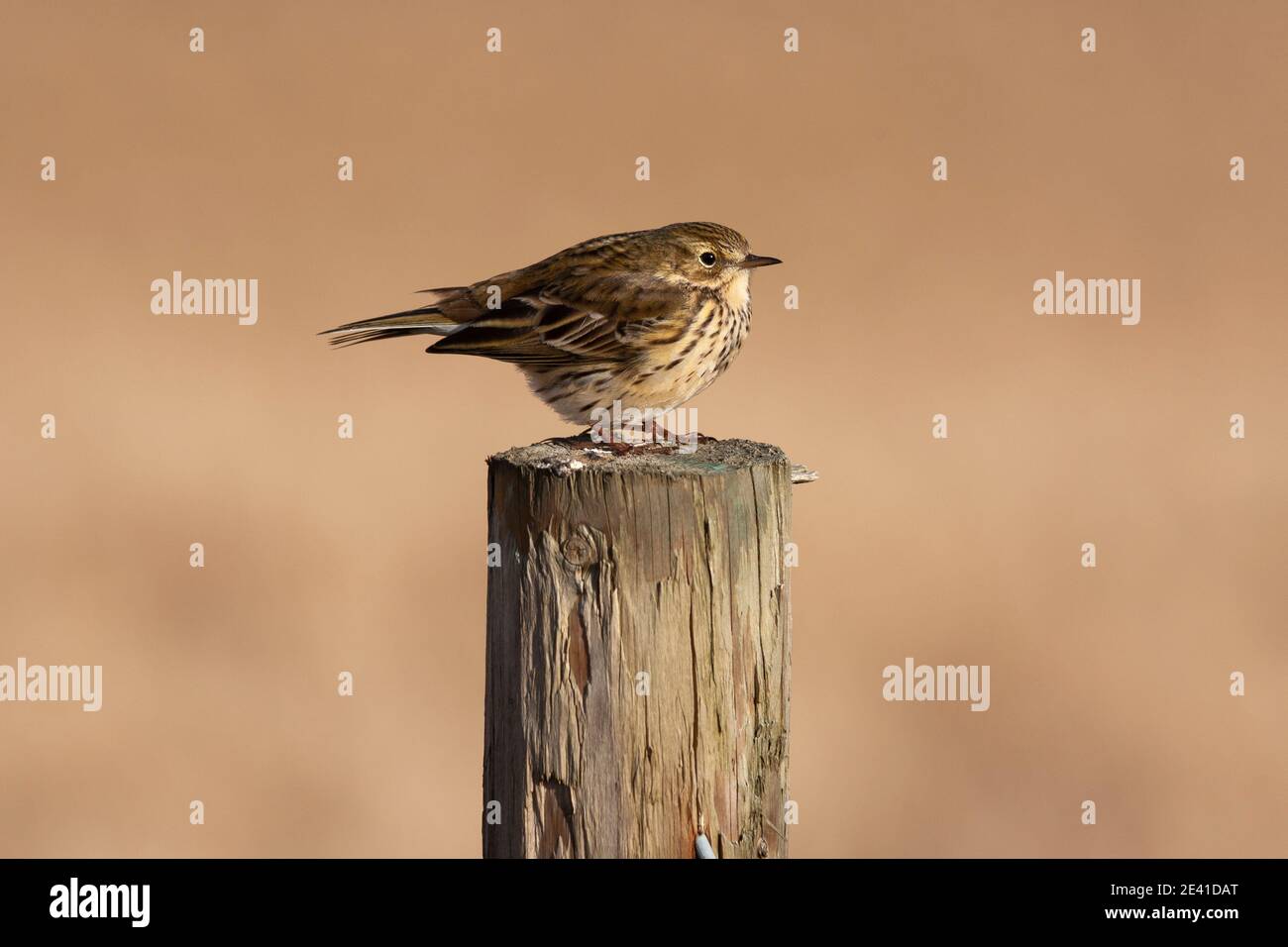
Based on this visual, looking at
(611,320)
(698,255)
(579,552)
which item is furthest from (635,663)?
(698,255)

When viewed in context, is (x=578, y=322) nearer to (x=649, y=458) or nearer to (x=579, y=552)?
(x=649, y=458)

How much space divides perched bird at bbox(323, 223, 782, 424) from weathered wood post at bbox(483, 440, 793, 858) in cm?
201

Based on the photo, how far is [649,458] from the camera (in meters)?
5.82

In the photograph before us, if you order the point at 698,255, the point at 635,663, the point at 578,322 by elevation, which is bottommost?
the point at 635,663

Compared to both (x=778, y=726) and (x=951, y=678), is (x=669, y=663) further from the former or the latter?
(x=951, y=678)

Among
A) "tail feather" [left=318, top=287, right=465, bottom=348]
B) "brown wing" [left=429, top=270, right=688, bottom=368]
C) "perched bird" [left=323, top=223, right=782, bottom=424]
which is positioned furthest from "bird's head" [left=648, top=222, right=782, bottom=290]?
"tail feather" [left=318, top=287, right=465, bottom=348]

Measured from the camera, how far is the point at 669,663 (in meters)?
5.29

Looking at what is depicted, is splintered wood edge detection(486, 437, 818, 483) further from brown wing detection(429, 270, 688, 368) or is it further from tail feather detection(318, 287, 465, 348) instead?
tail feather detection(318, 287, 465, 348)

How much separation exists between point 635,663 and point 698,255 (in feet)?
9.85

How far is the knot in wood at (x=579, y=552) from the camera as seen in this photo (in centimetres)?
530

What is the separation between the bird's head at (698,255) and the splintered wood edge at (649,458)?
1.43m

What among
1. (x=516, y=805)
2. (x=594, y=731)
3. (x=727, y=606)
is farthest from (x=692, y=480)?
(x=516, y=805)

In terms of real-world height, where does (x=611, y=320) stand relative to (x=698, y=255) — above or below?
below

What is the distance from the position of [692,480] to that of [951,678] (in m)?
11.0
